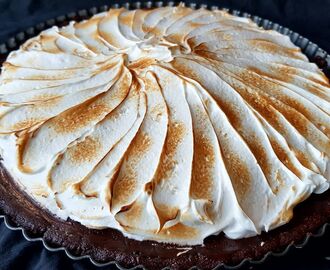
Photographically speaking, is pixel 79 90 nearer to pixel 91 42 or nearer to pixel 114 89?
pixel 114 89

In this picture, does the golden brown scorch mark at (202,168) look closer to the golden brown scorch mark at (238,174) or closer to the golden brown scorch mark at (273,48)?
the golden brown scorch mark at (238,174)

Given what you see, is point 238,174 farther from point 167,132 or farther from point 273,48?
point 273,48

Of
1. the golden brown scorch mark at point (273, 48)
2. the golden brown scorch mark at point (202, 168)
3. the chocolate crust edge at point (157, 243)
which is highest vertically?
the golden brown scorch mark at point (273, 48)

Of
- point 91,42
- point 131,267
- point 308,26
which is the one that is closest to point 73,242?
point 131,267

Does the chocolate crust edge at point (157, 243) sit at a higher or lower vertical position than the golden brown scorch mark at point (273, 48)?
lower

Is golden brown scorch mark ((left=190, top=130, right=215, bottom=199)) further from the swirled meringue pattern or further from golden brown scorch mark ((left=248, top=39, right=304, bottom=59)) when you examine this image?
golden brown scorch mark ((left=248, top=39, right=304, bottom=59))

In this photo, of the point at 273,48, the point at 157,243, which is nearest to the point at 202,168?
the point at 157,243

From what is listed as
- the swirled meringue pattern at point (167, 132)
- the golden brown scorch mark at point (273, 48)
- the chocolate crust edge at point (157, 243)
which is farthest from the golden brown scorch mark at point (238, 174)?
the golden brown scorch mark at point (273, 48)
